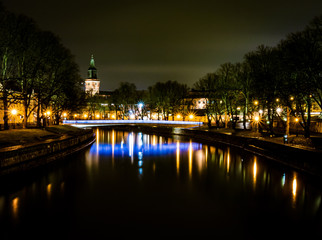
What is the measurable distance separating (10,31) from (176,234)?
28.9m

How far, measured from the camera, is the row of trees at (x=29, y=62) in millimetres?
28781

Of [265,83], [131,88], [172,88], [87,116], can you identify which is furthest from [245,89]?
[87,116]

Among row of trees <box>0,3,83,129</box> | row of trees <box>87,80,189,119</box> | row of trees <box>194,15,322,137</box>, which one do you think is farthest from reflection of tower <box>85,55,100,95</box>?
row of trees <box>0,3,83,129</box>

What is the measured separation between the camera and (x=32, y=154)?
19578 mm

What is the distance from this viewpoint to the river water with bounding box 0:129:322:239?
34.1 ft

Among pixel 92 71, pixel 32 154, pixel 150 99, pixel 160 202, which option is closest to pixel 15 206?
pixel 160 202

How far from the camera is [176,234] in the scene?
9938 millimetres

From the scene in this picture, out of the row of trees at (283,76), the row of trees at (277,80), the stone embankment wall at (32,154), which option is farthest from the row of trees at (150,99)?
the stone embankment wall at (32,154)

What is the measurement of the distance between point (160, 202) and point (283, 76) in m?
23.0

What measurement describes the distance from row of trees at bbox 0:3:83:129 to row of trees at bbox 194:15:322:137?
988 inches

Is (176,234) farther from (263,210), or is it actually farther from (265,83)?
(265,83)

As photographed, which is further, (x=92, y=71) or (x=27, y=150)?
(x=92, y=71)

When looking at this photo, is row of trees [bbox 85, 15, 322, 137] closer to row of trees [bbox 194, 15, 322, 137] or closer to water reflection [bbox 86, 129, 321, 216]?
row of trees [bbox 194, 15, 322, 137]

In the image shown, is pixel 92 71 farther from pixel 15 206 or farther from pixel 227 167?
pixel 15 206
